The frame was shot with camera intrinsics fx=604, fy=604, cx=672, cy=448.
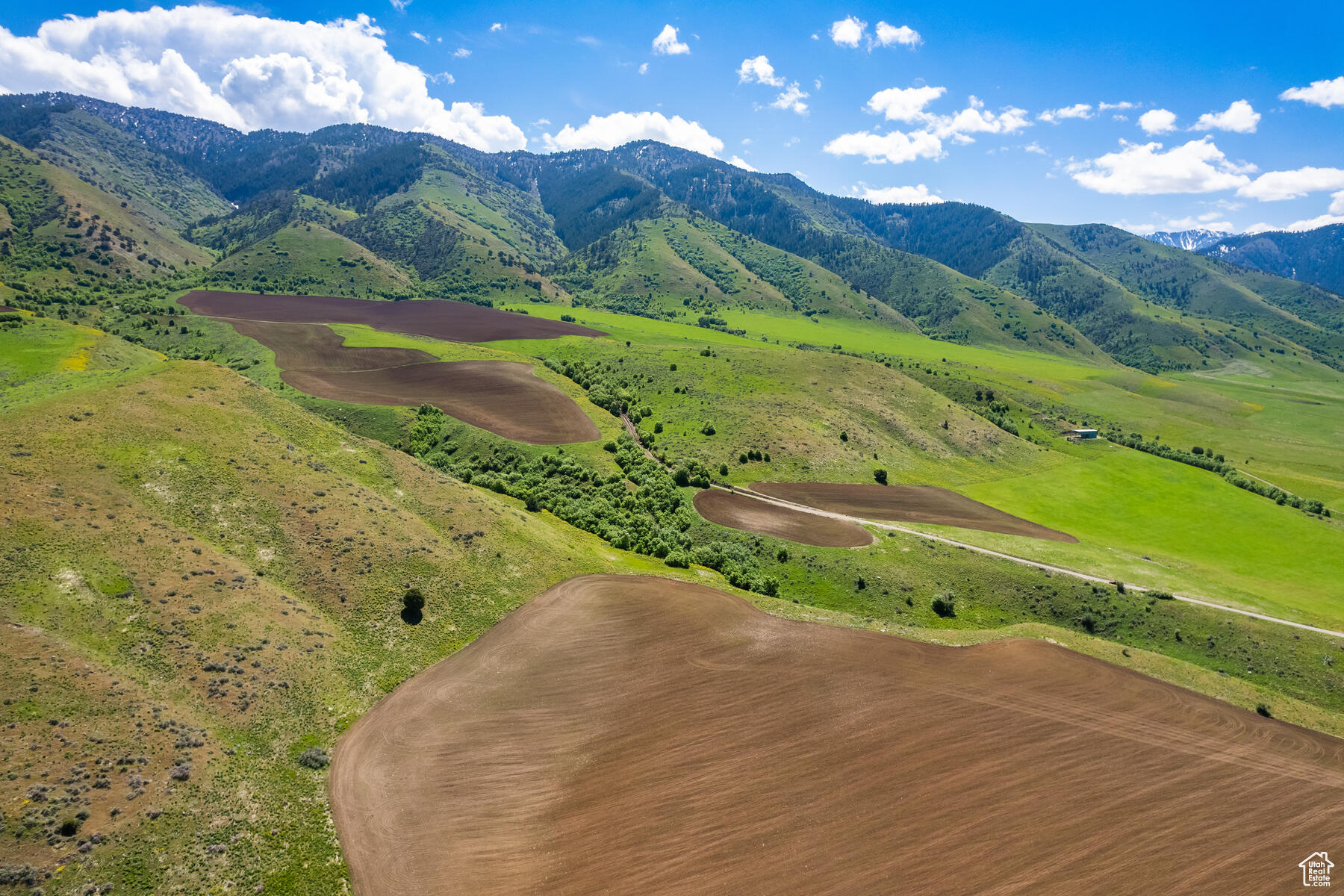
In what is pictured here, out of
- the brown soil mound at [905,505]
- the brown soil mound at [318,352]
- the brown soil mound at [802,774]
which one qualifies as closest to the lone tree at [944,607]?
the brown soil mound at [802,774]

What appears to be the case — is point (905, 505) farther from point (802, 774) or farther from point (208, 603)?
point (208, 603)

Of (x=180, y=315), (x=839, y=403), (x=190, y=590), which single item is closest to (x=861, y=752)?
(x=190, y=590)

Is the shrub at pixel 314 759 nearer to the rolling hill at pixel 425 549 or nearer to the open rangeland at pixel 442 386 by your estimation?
the rolling hill at pixel 425 549

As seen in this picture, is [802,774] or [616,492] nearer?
[802,774]

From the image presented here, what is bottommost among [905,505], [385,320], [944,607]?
[944,607]

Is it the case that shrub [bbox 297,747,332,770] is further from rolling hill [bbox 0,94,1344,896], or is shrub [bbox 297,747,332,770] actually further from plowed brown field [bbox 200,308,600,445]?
plowed brown field [bbox 200,308,600,445]

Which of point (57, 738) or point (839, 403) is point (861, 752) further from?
point (839, 403)

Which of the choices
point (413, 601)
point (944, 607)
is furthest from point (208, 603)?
point (944, 607)
